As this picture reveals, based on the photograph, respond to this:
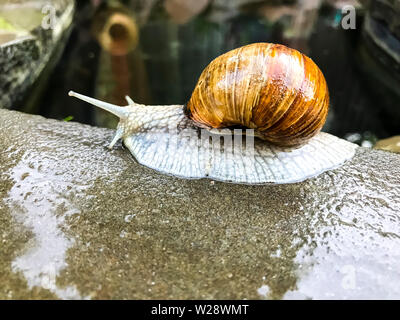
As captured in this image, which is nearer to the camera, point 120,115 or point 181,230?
point 181,230

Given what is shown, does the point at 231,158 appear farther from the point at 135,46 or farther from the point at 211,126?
the point at 135,46

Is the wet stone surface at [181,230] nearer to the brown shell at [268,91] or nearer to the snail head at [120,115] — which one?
the snail head at [120,115]

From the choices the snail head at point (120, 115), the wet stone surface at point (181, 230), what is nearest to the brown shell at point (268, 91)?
the wet stone surface at point (181, 230)

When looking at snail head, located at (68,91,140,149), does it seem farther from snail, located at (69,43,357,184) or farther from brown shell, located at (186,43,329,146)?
brown shell, located at (186,43,329,146)

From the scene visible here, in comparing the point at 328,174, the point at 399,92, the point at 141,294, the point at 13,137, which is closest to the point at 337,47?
the point at 399,92

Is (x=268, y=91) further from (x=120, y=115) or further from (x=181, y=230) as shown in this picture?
(x=120, y=115)

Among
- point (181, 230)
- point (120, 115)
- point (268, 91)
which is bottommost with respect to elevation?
point (181, 230)

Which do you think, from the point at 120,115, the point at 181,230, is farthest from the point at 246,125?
the point at 120,115

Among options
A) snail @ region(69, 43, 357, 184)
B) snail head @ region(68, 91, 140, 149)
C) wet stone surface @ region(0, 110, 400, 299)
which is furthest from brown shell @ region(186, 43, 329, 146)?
snail head @ region(68, 91, 140, 149)
